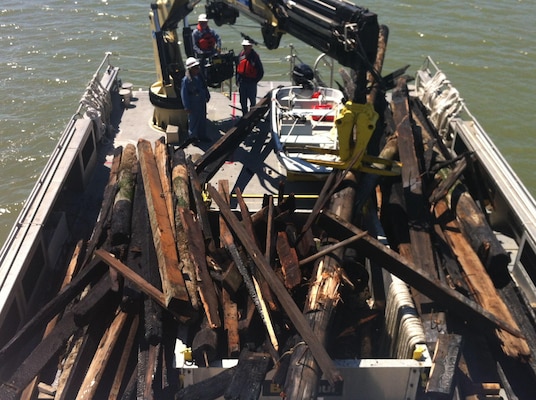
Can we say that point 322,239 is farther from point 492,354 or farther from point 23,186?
point 23,186

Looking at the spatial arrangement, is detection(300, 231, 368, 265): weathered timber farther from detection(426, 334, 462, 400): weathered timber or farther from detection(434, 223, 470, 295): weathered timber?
detection(434, 223, 470, 295): weathered timber

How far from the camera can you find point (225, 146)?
421 inches

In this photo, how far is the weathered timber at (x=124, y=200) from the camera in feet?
26.0

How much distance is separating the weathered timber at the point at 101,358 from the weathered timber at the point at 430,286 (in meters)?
2.91

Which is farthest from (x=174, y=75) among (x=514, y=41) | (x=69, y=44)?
(x=514, y=41)

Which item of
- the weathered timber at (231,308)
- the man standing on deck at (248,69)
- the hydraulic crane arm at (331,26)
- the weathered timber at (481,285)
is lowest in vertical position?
the weathered timber at (481,285)

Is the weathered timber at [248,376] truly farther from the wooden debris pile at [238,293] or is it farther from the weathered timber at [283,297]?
the weathered timber at [283,297]

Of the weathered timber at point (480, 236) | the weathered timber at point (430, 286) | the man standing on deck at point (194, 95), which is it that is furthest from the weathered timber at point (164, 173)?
the weathered timber at point (480, 236)

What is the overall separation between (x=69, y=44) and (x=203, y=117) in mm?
15209

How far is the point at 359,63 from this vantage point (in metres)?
8.68

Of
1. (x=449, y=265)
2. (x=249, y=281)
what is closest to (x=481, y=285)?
(x=449, y=265)

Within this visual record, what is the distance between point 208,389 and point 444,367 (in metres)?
2.46

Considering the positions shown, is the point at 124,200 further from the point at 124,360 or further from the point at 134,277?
the point at 124,360

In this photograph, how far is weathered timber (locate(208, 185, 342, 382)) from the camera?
5703mm
